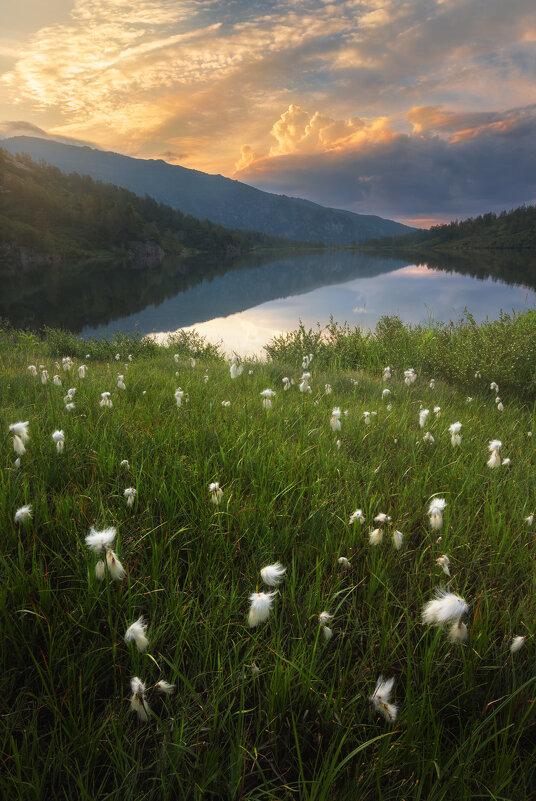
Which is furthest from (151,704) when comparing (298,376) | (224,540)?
(298,376)

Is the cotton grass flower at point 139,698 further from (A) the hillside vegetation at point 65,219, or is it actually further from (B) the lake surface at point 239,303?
(A) the hillside vegetation at point 65,219

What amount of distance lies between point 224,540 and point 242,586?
1.11 feet

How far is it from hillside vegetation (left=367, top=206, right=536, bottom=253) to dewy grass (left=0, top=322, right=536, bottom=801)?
138889mm

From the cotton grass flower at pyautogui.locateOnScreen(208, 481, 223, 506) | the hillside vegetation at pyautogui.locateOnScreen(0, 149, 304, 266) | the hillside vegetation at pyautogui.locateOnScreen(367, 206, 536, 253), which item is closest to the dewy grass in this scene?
the cotton grass flower at pyautogui.locateOnScreen(208, 481, 223, 506)

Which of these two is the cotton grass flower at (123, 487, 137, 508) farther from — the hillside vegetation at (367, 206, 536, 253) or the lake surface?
the hillside vegetation at (367, 206, 536, 253)

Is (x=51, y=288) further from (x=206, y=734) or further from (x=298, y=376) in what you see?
(x=206, y=734)

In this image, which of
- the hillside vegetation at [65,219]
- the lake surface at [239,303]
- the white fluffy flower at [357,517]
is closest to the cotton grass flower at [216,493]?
the white fluffy flower at [357,517]

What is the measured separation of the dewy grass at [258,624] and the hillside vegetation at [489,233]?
456 ft

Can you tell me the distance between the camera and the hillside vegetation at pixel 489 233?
12194 centimetres

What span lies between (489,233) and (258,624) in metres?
168

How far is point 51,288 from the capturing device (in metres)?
41.9

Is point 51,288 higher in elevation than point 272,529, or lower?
higher

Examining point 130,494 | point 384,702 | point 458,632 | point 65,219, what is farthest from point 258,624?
point 65,219

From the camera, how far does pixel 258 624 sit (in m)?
1.91
